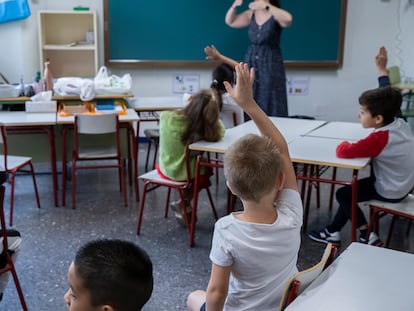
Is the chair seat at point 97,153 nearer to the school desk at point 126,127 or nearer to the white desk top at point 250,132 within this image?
the school desk at point 126,127

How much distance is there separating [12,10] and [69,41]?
0.60m

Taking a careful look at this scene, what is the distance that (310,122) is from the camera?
12.5 feet

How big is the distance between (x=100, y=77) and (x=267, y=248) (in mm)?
3206

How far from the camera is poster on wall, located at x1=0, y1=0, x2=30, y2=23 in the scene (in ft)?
16.8

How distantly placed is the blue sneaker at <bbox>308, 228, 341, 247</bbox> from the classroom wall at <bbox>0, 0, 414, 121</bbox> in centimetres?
296

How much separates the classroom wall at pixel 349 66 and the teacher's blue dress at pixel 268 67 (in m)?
1.30

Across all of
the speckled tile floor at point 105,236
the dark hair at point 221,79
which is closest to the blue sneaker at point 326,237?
the speckled tile floor at point 105,236

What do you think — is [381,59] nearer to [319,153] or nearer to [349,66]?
[319,153]

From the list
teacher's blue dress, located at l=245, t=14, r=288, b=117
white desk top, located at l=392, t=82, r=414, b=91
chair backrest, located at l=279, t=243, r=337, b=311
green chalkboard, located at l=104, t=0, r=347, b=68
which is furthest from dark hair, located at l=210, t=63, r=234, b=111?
chair backrest, located at l=279, t=243, r=337, b=311

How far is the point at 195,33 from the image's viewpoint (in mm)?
5668

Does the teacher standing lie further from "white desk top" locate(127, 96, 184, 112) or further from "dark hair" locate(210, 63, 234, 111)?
"white desk top" locate(127, 96, 184, 112)

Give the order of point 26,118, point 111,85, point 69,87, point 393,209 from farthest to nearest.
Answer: point 111,85 → point 69,87 → point 26,118 → point 393,209

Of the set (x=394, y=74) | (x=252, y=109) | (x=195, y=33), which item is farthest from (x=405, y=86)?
(x=252, y=109)

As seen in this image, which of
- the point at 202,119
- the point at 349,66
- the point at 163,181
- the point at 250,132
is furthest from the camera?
the point at 349,66
